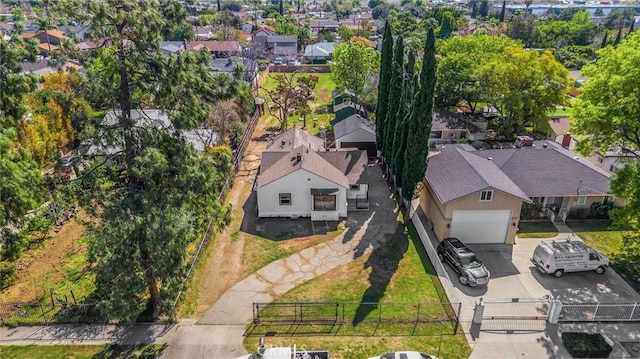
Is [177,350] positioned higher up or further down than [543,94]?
further down

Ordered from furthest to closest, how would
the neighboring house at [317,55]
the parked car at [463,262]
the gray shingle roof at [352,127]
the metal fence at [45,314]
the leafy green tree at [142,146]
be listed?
the neighboring house at [317,55], the gray shingle roof at [352,127], the parked car at [463,262], the metal fence at [45,314], the leafy green tree at [142,146]

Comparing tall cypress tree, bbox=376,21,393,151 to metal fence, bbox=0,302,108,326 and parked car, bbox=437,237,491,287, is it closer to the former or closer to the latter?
parked car, bbox=437,237,491,287

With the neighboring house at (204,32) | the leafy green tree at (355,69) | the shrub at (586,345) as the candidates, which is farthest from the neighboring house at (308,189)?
the neighboring house at (204,32)

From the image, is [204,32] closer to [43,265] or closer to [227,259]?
[43,265]

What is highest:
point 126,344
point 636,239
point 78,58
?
point 78,58

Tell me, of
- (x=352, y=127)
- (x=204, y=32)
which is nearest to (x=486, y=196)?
(x=352, y=127)

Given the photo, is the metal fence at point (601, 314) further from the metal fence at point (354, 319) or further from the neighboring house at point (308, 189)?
the neighboring house at point (308, 189)

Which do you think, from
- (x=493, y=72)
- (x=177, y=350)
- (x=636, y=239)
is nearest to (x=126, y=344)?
(x=177, y=350)

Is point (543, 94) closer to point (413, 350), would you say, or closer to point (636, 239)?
point (636, 239)
